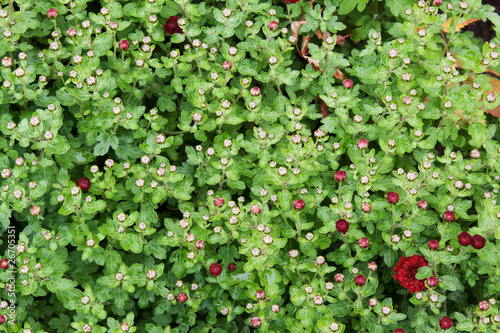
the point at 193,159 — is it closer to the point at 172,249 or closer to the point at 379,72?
the point at 172,249

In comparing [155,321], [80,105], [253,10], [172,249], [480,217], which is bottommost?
[155,321]

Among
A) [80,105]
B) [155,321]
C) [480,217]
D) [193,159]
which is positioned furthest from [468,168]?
[80,105]

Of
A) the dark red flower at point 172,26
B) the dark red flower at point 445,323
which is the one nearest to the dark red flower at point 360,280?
the dark red flower at point 445,323

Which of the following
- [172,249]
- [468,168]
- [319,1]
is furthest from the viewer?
[319,1]

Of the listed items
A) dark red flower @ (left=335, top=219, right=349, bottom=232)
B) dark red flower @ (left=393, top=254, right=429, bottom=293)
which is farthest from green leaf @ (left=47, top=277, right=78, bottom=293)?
dark red flower @ (left=393, top=254, right=429, bottom=293)

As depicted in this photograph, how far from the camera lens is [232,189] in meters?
2.60

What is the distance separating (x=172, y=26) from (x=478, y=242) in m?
1.91

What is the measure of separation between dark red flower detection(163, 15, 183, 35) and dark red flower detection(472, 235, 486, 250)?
186 cm

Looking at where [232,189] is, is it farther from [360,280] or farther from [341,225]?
Answer: [360,280]

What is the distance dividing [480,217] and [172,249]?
1.60m

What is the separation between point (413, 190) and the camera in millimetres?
2211

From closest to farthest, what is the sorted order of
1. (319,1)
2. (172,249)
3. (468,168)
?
(468,168) → (172,249) → (319,1)

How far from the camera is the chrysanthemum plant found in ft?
7.20

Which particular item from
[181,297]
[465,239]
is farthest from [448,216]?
[181,297]
